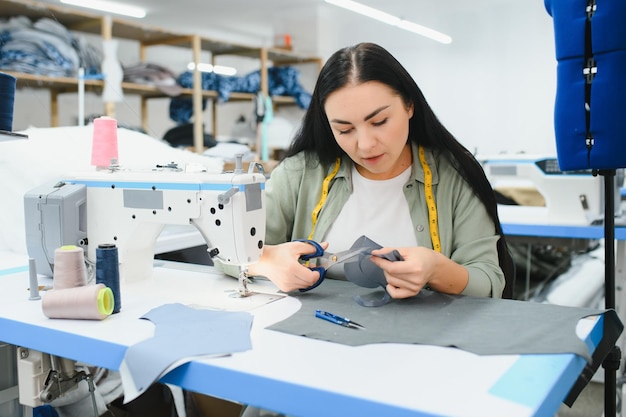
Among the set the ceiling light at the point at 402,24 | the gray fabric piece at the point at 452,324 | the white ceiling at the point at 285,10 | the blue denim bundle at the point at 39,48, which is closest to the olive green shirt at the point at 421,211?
the gray fabric piece at the point at 452,324

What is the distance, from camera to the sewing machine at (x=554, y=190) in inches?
103

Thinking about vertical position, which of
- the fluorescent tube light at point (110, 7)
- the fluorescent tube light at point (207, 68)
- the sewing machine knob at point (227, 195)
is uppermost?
the fluorescent tube light at point (110, 7)

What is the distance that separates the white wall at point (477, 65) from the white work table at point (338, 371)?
5.30m

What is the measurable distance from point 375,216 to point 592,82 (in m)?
0.56

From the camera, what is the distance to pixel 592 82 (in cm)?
125

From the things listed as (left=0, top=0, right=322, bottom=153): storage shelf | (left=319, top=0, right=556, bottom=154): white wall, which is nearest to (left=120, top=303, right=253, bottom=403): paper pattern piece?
(left=0, top=0, right=322, bottom=153): storage shelf

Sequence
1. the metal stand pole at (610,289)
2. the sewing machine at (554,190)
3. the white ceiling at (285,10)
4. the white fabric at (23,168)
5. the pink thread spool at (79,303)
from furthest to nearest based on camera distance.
Result: the white ceiling at (285,10) → the sewing machine at (554,190) → the white fabric at (23,168) → the metal stand pole at (610,289) → the pink thread spool at (79,303)

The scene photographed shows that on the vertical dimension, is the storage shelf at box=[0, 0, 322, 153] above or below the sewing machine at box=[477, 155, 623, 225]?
above

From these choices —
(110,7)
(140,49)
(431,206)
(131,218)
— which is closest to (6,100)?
(131,218)

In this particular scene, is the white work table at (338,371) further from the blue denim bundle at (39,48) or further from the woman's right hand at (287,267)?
the blue denim bundle at (39,48)

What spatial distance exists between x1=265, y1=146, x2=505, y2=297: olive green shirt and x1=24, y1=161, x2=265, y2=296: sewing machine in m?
0.31

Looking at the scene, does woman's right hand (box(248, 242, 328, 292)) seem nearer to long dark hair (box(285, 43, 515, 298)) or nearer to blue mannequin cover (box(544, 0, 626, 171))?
long dark hair (box(285, 43, 515, 298))

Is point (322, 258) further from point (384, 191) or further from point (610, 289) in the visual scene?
point (610, 289)

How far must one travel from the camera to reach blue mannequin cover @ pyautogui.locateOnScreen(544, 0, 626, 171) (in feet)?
3.97
